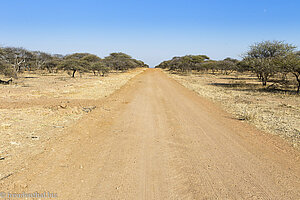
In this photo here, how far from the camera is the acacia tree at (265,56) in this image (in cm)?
2030

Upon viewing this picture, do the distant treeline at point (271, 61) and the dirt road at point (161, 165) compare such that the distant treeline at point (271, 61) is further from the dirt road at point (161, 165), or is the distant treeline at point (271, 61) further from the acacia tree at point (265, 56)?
the dirt road at point (161, 165)

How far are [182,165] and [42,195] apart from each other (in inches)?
101

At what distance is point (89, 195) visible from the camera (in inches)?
116

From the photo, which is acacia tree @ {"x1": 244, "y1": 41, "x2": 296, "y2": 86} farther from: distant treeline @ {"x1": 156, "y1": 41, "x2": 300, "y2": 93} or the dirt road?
the dirt road

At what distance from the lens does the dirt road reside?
310cm

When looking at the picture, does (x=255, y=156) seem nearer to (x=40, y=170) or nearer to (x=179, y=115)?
(x=179, y=115)

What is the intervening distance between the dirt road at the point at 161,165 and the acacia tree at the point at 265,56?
17.1m

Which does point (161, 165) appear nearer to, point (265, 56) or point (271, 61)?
point (271, 61)

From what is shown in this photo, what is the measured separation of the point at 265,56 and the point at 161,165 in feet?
85.7

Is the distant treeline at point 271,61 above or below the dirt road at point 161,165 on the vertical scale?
above

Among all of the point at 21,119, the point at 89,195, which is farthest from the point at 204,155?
the point at 21,119

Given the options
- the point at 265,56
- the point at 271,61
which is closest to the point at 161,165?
the point at 271,61

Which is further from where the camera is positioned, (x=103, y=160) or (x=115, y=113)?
(x=115, y=113)

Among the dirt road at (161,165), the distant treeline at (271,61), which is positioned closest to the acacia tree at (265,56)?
the distant treeline at (271,61)
